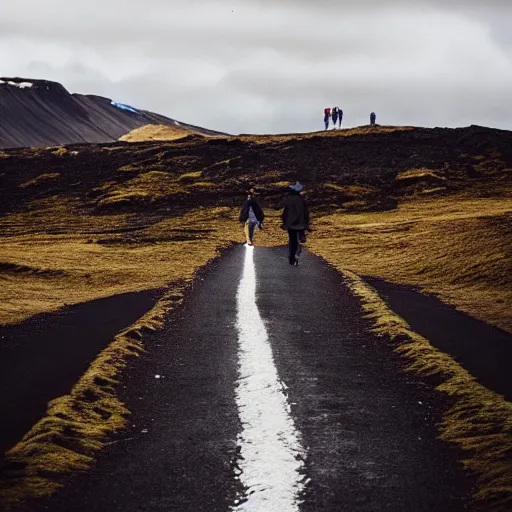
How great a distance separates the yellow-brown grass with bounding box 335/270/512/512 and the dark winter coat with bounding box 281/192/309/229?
34.6 ft

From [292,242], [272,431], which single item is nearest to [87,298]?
[292,242]

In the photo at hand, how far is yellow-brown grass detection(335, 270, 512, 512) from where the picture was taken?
6.30 m

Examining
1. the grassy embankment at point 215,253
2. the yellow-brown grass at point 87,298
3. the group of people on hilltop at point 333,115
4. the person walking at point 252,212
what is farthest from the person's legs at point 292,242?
the group of people on hilltop at point 333,115

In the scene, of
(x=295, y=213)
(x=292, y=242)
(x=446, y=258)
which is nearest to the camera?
(x=295, y=213)

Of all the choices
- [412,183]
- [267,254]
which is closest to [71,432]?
[267,254]

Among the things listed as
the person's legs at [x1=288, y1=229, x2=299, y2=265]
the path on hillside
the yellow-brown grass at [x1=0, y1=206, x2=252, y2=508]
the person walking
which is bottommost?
the yellow-brown grass at [x1=0, y1=206, x2=252, y2=508]

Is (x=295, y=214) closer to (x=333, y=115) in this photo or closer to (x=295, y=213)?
(x=295, y=213)

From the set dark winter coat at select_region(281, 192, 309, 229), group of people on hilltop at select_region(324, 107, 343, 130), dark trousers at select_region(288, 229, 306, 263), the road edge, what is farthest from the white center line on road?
group of people on hilltop at select_region(324, 107, 343, 130)

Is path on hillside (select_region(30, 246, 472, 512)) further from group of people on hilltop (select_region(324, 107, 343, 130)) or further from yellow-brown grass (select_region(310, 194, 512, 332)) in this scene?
group of people on hilltop (select_region(324, 107, 343, 130))

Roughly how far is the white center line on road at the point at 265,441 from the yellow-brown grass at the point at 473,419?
152 cm

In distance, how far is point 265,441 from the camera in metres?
7.59

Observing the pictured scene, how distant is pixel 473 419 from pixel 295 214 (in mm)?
15932

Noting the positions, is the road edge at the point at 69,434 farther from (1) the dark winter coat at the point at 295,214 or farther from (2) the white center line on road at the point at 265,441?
(1) the dark winter coat at the point at 295,214

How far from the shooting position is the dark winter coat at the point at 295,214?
2389 centimetres
